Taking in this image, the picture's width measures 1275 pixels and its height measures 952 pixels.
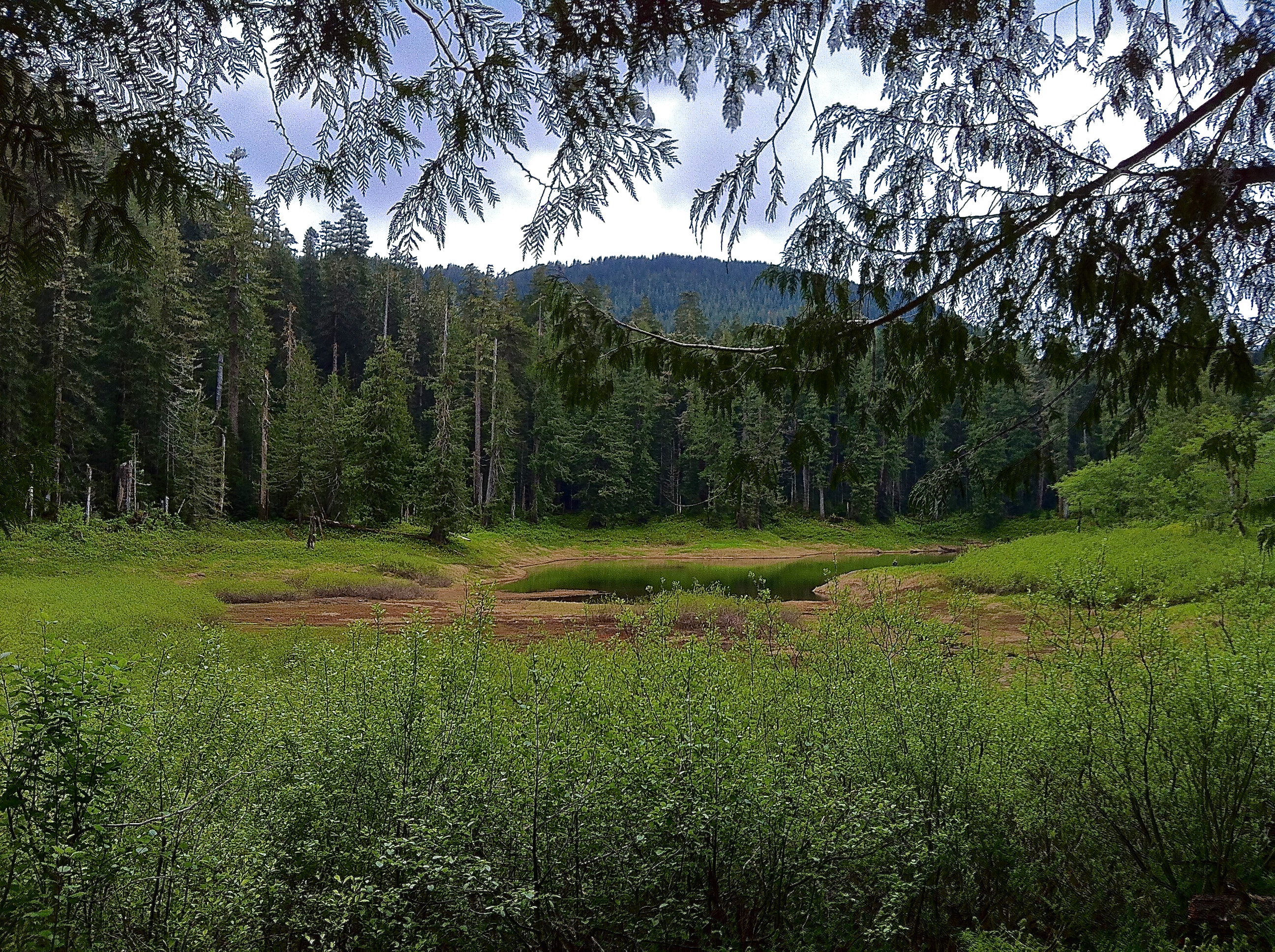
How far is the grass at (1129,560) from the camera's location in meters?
11.7

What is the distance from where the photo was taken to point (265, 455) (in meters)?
32.0

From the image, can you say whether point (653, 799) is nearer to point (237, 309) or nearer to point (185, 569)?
point (185, 569)

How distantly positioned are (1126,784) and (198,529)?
95.3 feet

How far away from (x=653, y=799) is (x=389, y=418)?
30.7m

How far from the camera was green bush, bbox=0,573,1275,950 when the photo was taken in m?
2.70

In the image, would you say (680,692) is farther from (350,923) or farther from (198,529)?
(198,529)

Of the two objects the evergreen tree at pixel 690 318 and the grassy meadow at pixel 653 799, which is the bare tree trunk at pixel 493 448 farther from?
the grassy meadow at pixel 653 799

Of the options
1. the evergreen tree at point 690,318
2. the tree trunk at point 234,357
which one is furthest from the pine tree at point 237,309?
the evergreen tree at point 690,318

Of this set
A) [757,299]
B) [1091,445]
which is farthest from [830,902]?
[757,299]

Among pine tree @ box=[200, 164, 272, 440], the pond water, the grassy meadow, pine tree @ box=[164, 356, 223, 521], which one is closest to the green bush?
the grassy meadow

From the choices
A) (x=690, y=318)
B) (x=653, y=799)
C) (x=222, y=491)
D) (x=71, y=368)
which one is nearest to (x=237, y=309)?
(x=71, y=368)

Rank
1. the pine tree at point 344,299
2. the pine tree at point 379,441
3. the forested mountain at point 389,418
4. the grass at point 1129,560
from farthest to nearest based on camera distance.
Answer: the pine tree at point 344,299, the pine tree at point 379,441, the grass at point 1129,560, the forested mountain at point 389,418

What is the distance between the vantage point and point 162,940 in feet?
8.76

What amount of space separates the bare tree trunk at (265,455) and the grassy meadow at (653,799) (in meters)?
30.1
